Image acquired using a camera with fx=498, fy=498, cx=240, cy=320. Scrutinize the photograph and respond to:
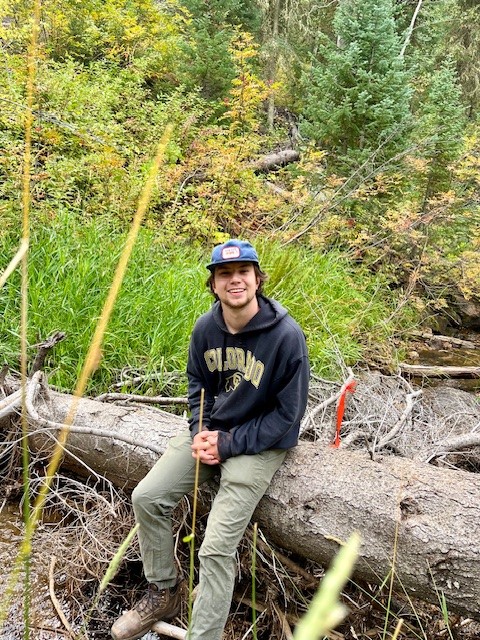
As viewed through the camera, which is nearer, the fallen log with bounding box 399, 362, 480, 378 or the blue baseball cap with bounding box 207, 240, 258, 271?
the blue baseball cap with bounding box 207, 240, 258, 271

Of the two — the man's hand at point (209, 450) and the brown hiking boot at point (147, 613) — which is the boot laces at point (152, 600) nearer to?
the brown hiking boot at point (147, 613)

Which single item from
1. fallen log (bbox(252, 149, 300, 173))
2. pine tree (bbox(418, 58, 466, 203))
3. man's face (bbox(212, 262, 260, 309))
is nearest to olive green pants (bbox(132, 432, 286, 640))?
man's face (bbox(212, 262, 260, 309))

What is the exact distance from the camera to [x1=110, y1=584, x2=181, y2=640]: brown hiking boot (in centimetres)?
239

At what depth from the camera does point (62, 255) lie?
4.56 meters

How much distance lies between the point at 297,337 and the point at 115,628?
1.66m

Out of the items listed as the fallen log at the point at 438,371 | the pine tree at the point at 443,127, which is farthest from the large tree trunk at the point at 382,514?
the pine tree at the point at 443,127

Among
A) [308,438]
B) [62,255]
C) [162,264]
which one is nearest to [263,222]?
[162,264]

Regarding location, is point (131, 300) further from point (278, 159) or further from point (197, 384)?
point (278, 159)

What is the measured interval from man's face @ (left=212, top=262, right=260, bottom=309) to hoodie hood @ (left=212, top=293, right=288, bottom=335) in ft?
0.32

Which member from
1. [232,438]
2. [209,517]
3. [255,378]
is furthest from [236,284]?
[209,517]

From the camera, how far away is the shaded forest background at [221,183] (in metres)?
4.57

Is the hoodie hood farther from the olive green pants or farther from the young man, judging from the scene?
the olive green pants

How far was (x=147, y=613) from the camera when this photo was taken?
2438mm

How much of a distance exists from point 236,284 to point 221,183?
179 inches
